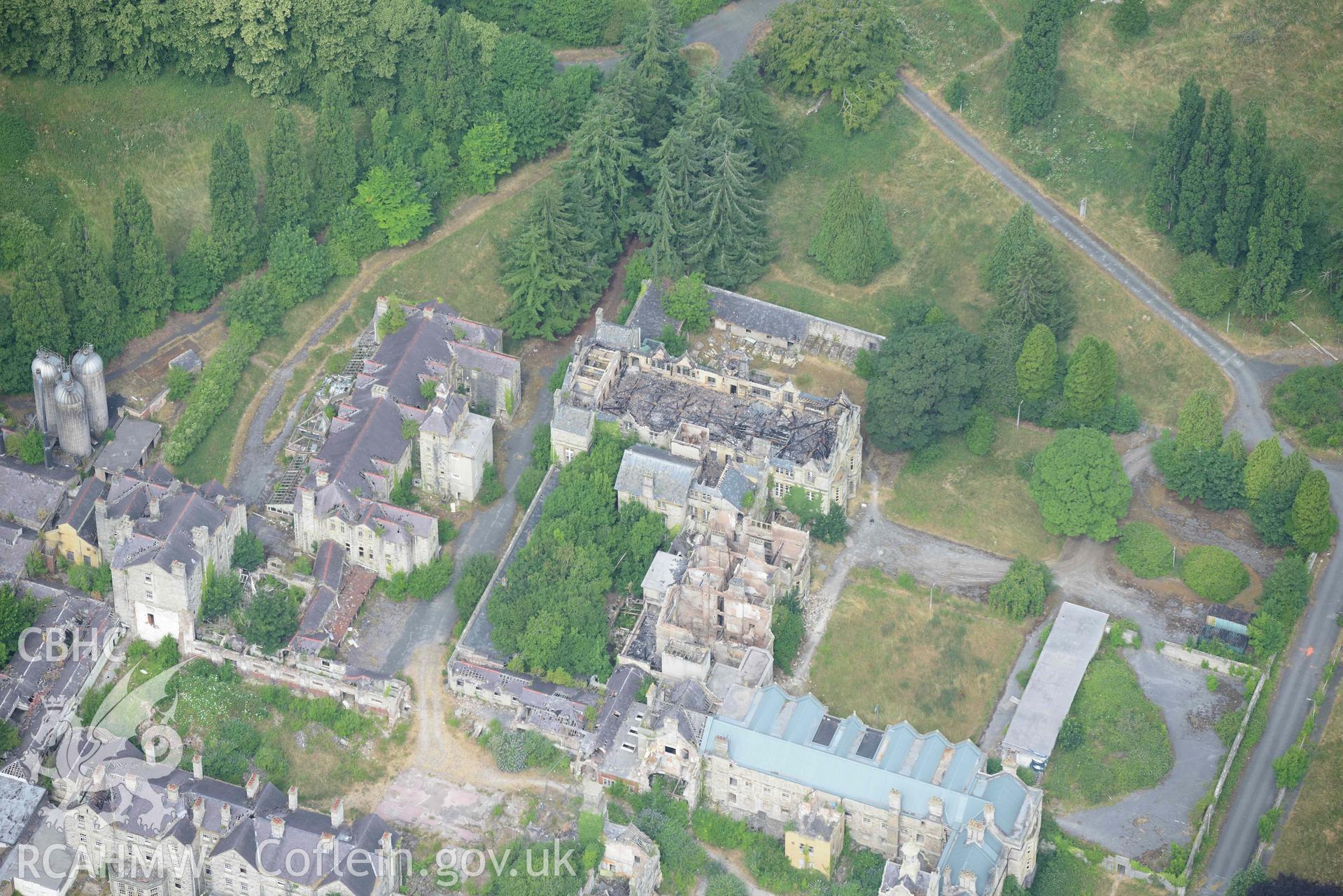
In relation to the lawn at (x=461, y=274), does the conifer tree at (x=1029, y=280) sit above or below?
above

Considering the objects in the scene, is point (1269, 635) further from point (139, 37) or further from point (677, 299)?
point (139, 37)

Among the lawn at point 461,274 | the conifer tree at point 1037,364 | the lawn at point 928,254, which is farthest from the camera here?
the lawn at point 461,274

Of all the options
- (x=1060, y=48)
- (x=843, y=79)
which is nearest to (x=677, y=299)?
(x=843, y=79)

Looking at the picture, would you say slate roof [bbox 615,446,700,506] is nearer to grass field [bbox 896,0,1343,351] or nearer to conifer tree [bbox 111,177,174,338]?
conifer tree [bbox 111,177,174,338]

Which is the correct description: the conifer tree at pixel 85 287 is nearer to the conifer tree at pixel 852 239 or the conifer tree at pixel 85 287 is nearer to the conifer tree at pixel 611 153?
the conifer tree at pixel 611 153

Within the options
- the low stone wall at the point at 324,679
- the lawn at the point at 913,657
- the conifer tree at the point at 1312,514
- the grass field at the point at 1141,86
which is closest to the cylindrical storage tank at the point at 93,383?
the low stone wall at the point at 324,679

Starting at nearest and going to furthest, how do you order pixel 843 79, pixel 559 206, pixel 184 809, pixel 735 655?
pixel 184 809
pixel 735 655
pixel 559 206
pixel 843 79

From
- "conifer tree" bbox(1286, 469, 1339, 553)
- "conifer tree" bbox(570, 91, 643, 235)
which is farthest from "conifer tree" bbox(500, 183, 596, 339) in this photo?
"conifer tree" bbox(1286, 469, 1339, 553)
